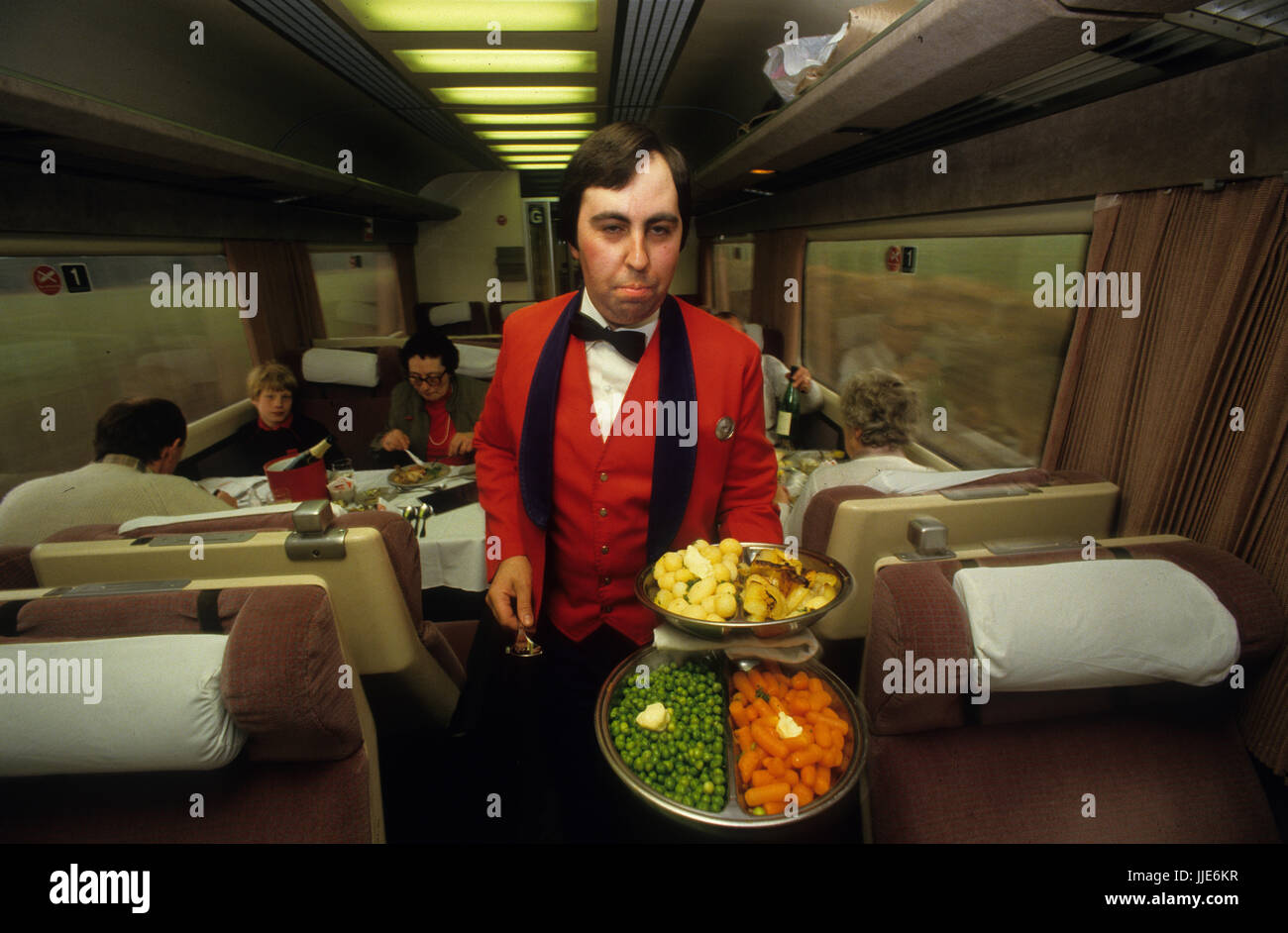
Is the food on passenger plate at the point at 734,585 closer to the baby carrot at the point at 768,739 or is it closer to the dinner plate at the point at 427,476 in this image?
the baby carrot at the point at 768,739

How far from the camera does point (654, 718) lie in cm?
149

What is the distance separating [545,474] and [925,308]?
3587mm

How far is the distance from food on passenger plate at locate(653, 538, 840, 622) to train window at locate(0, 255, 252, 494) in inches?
167

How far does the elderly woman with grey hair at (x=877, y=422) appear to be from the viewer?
2963 mm

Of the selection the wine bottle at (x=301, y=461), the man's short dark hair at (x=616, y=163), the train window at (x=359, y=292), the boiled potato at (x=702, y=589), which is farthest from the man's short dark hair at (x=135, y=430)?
the train window at (x=359, y=292)

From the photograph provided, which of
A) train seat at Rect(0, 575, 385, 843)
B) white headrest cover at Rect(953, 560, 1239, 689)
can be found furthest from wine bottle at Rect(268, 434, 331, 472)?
white headrest cover at Rect(953, 560, 1239, 689)

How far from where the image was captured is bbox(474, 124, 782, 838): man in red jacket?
1.64 metres

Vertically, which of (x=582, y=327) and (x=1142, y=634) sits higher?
(x=582, y=327)

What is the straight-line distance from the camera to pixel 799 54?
255 centimetres

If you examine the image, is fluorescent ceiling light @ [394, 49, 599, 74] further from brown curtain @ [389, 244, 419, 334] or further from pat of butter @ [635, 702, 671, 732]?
brown curtain @ [389, 244, 419, 334]

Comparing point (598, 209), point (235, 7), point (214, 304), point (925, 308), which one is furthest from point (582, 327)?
point (214, 304)

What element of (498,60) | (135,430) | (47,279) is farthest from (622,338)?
(47,279)

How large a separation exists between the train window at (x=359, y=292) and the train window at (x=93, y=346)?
2.68 metres

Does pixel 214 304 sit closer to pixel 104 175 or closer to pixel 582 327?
pixel 104 175
